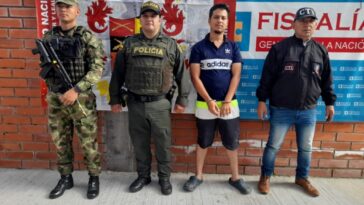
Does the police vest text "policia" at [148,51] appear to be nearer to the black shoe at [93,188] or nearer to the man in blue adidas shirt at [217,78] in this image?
the man in blue adidas shirt at [217,78]

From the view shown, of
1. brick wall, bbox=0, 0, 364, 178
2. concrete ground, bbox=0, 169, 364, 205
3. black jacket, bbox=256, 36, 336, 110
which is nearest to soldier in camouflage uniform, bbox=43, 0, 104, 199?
concrete ground, bbox=0, 169, 364, 205

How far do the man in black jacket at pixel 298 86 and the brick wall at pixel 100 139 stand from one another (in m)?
0.34

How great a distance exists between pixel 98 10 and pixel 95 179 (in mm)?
1632

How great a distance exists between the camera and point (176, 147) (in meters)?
3.43

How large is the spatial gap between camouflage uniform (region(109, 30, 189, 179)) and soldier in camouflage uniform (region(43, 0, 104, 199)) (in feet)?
0.74

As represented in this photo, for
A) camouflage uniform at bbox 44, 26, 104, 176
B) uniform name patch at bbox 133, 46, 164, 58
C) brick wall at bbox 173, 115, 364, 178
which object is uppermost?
uniform name patch at bbox 133, 46, 164, 58

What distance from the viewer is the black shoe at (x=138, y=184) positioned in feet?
9.91

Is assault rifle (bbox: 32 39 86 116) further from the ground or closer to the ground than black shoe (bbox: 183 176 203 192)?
further from the ground

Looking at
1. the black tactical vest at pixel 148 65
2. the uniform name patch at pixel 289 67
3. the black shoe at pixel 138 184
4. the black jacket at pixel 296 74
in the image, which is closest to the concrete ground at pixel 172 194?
the black shoe at pixel 138 184

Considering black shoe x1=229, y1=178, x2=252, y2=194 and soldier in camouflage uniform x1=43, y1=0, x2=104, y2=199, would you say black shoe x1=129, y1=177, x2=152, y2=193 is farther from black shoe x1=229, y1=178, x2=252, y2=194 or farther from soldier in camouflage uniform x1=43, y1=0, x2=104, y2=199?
black shoe x1=229, y1=178, x2=252, y2=194

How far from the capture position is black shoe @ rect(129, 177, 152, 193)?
302cm

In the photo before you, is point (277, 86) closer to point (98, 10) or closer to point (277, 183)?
point (277, 183)

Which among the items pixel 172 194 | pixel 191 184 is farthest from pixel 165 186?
pixel 191 184

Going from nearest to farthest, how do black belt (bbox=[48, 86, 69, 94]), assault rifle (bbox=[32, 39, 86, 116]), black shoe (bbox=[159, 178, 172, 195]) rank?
assault rifle (bbox=[32, 39, 86, 116]) → black belt (bbox=[48, 86, 69, 94]) → black shoe (bbox=[159, 178, 172, 195])
